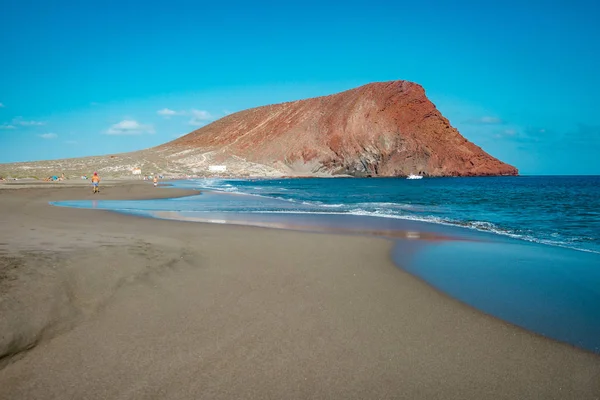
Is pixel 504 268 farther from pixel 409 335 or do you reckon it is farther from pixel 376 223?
pixel 376 223

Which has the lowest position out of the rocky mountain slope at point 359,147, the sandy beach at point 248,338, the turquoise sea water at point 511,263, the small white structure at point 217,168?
the turquoise sea water at point 511,263

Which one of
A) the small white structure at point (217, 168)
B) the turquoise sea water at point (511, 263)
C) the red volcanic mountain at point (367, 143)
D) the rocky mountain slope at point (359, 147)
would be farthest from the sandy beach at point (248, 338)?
the red volcanic mountain at point (367, 143)

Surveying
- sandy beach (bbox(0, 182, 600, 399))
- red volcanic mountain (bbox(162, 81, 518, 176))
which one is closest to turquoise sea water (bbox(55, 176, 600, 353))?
sandy beach (bbox(0, 182, 600, 399))

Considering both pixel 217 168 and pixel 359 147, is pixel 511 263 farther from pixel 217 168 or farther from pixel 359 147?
pixel 359 147

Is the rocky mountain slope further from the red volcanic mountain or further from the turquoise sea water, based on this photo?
the turquoise sea water

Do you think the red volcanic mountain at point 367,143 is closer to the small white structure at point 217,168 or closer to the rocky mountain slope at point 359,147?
the rocky mountain slope at point 359,147

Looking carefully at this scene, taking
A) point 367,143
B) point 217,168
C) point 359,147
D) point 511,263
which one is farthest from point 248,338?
point 367,143

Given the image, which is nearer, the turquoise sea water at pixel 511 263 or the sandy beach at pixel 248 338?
the sandy beach at pixel 248 338

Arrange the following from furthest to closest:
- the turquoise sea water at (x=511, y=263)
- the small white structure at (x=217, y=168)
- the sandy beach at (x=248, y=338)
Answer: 1. the small white structure at (x=217, y=168)
2. the turquoise sea water at (x=511, y=263)
3. the sandy beach at (x=248, y=338)
